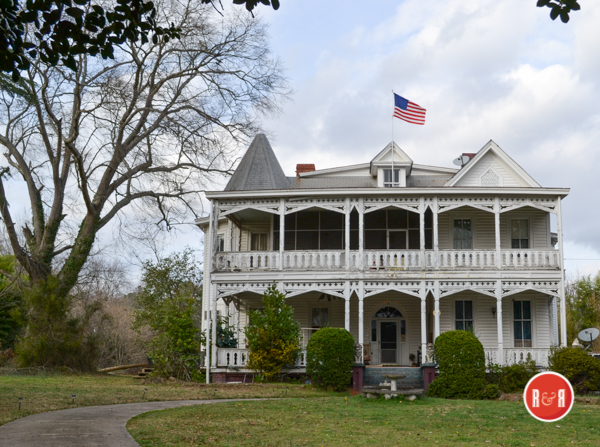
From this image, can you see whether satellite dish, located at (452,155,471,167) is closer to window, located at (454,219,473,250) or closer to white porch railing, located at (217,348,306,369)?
window, located at (454,219,473,250)

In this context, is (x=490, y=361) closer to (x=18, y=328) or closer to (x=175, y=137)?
(x=175, y=137)

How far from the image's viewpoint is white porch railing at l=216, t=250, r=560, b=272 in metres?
22.6

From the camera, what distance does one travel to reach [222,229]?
28156mm

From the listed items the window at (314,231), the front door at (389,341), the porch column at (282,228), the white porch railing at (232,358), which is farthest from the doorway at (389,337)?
the porch column at (282,228)

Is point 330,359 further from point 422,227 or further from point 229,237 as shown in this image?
point 229,237

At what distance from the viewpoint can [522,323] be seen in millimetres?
24516

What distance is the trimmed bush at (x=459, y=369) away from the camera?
19125 mm

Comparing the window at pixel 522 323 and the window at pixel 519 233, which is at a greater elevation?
the window at pixel 519 233

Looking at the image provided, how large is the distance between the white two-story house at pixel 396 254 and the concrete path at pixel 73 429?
396 inches

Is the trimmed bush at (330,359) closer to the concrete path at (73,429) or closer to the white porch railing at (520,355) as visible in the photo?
the white porch railing at (520,355)

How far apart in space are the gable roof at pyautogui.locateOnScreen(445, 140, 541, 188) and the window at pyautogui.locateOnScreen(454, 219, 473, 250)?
154 centimetres

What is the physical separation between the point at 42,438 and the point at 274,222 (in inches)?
679

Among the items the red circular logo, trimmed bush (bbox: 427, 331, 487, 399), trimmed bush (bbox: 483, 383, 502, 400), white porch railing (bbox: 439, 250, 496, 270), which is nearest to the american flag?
white porch railing (bbox: 439, 250, 496, 270)

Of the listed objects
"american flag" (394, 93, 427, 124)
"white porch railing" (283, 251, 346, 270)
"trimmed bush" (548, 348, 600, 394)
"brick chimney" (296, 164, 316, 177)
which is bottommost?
"trimmed bush" (548, 348, 600, 394)
